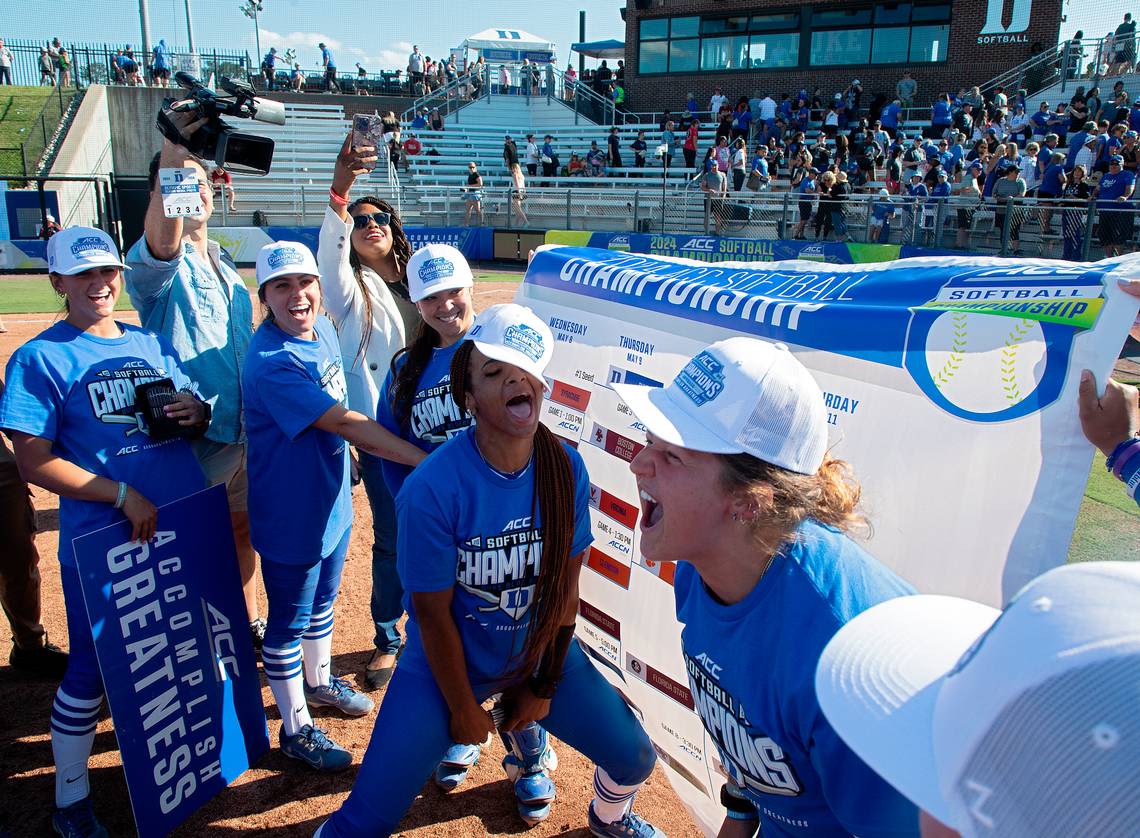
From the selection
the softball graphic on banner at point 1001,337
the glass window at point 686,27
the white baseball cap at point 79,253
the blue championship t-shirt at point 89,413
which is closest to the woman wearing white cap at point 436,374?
the blue championship t-shirt at point 89,413

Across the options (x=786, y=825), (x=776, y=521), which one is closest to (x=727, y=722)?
(x=786, y=825)

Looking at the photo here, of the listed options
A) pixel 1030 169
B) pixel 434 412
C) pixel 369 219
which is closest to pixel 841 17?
pixel 1030 169

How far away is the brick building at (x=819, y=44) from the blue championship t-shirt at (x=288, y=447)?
30557 mm

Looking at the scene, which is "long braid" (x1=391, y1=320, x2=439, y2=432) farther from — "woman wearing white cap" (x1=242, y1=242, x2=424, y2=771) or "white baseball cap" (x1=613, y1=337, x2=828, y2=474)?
"white baseball cap" (x1=613, y1=337, x2=828, y2=474)

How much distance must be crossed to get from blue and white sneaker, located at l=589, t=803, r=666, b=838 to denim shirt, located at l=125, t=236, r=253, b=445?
234cm

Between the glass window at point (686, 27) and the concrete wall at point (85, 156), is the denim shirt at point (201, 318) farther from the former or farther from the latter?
the glass window at point (686, 27)

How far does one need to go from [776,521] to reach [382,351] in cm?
281

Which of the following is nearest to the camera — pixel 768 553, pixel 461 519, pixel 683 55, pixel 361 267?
pixel 768 553

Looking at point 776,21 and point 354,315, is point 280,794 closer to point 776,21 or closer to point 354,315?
point 354,315

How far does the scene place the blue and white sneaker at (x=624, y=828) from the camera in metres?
2.95

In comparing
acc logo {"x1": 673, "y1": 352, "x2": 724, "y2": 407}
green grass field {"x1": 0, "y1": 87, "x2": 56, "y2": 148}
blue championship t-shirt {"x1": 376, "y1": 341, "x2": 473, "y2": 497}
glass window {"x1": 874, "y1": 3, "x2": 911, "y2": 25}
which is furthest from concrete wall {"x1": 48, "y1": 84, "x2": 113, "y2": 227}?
glass window {"x1": 874, "y1": 3, "x2": 911, "y2": 25}

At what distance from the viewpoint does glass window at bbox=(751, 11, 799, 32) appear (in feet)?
97.5

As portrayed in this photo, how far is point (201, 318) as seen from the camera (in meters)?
3.64

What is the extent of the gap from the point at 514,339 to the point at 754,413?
1017 mm
